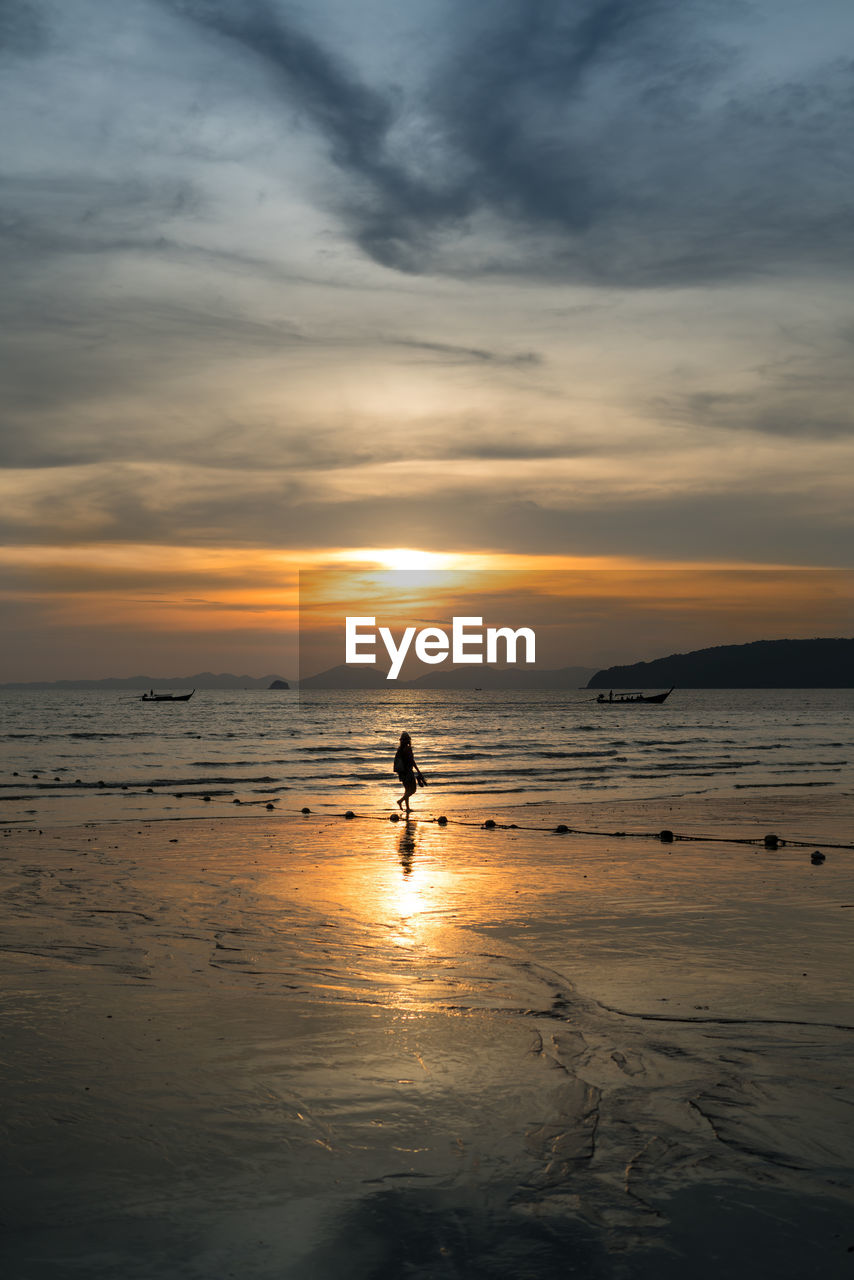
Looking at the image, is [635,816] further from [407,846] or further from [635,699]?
[635,699]

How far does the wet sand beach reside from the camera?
4.72 metres

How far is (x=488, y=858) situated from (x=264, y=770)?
2528 centimetres

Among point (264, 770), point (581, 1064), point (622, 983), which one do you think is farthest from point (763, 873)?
point (264, 770)

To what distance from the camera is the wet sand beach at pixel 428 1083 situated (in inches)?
186

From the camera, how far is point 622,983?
9109mm

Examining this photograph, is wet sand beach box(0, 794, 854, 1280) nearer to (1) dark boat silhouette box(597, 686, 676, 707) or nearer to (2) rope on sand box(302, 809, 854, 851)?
(2) rope on sand box(302, 809, 854, 851)

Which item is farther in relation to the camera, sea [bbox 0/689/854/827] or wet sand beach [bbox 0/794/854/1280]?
sea [bbox 0/689/854/827]

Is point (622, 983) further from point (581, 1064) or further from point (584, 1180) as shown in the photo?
point (584, 1180)

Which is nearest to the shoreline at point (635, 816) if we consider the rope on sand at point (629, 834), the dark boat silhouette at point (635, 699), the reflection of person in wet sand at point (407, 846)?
the rope on sand at point (629, 834)

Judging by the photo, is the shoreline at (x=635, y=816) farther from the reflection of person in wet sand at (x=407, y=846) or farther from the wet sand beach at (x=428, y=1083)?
the wet sand beach at (x=428, y=1083)

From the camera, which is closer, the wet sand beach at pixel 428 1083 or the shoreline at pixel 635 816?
the wet sand beach at pixel 428 1083

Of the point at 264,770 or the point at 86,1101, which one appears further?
the point at 264,770

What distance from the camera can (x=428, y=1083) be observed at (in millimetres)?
6605

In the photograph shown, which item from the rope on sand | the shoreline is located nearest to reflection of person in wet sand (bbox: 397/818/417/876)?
the rope on sand
